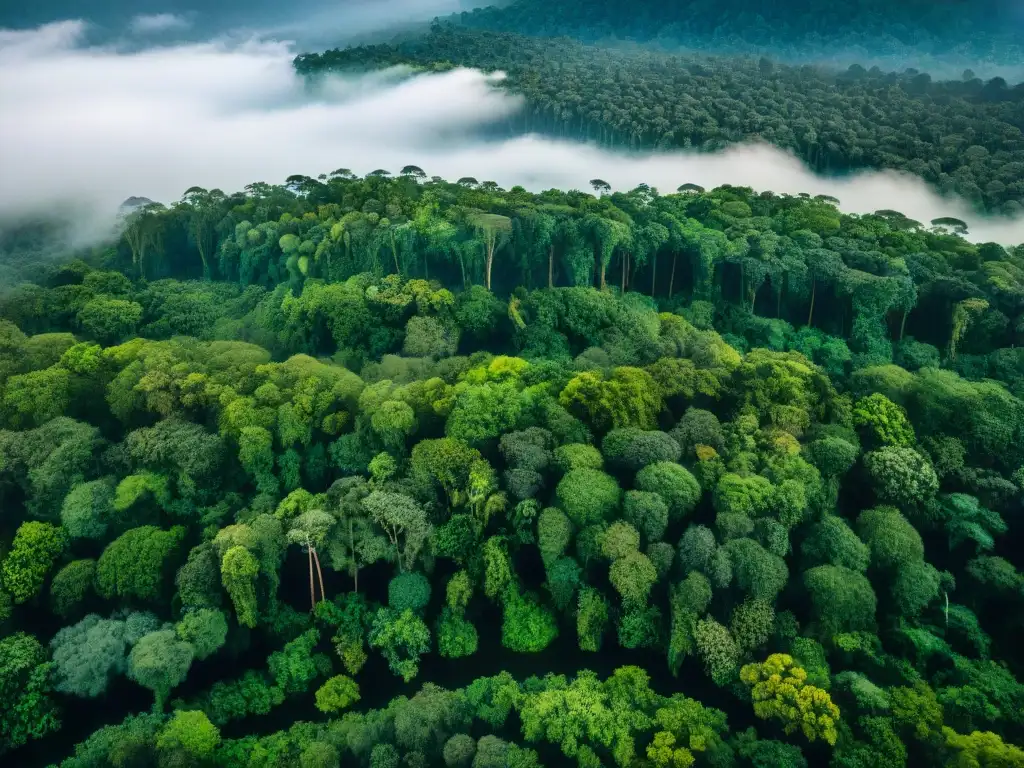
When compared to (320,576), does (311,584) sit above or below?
below

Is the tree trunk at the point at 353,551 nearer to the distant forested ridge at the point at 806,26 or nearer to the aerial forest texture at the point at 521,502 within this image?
the aerial forest texture at the point at 521,502

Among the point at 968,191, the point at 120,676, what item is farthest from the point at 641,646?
the point at 968,191

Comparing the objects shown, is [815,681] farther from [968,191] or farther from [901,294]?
[968,191]

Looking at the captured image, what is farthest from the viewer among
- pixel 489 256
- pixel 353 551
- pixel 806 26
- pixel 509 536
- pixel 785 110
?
pixel 806 26

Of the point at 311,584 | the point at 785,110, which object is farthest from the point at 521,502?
the point at 785,110

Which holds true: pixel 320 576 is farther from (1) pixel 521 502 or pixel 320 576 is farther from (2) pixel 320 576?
(1) pixel 521 502

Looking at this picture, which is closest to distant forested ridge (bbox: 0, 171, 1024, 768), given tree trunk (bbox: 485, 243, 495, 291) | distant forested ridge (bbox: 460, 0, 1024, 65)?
tree trunk (bbox: 485, 243, 495, 291)
